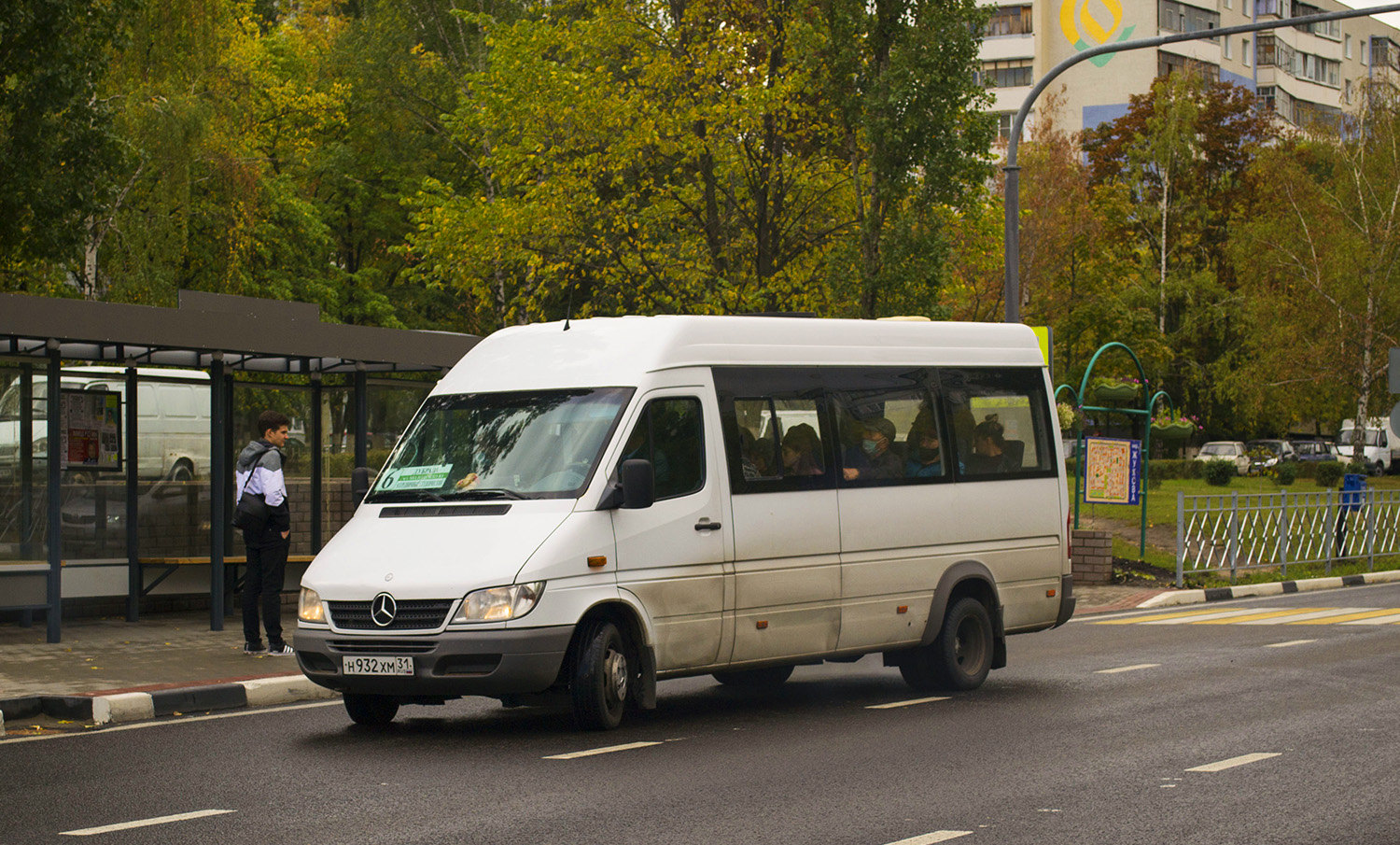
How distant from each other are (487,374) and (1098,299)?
44.2 metres

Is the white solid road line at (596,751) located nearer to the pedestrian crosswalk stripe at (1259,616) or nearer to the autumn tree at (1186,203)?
the pedestrian crosswalk stripe at (1259,616)

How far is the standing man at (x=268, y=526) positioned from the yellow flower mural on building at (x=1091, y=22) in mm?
72194

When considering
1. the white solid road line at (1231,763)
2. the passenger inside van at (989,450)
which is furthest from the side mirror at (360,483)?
the white solid road line at (1231,763)

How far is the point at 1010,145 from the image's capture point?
20359mm

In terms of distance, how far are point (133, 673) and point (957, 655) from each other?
6018 millimetres

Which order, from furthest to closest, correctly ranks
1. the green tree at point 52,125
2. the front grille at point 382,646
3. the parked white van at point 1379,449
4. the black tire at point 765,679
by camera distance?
the parked white van at point 1379,449 → the green tree at point 52,125 → the black tire at point 765,679 → the front grille at point 382,646

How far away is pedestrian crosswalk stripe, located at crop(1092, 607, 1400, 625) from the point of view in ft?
58.6

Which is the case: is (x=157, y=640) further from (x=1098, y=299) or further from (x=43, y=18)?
(x=1098, y=299)

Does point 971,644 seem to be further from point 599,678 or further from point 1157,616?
point 1157,616

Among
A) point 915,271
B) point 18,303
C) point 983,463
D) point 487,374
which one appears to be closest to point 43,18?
point 18,303

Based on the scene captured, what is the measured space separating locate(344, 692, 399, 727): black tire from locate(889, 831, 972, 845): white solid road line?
4.29 m

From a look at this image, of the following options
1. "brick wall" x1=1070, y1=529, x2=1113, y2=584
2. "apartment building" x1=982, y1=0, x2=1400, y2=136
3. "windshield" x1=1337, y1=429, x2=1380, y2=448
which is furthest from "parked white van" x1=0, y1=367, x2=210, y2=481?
"apartment building" x1=982, y1=0, x2=1400, y2=136

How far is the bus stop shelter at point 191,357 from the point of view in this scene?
13.7m

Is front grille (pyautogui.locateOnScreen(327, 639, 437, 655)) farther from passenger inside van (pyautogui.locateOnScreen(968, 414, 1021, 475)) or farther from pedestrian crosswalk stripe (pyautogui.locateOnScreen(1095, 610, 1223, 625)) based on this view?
pedestrian crosswalk stripe (pyautogui.locateOnScreen(1095, 610, 1223, 625))
